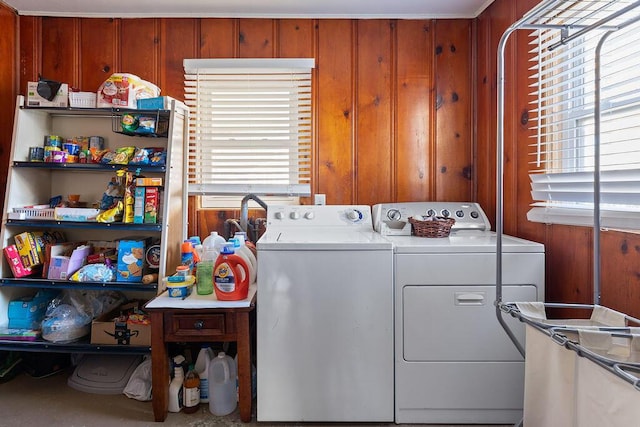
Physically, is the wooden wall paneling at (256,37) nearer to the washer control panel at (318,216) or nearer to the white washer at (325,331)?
the washer control panel at (318,216)

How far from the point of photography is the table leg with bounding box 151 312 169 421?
5.32 feet

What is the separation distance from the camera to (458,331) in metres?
1.58

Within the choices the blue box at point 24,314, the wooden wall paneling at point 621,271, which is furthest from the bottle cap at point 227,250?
the wooden wall paneling at point 621,271

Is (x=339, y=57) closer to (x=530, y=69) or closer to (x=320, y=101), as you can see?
(x=320, y=101)

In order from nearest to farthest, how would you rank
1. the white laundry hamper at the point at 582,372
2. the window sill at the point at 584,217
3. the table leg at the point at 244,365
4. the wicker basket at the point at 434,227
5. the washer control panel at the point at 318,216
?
1. the white laundry hamper at the point at 582,372
2. the window sill at the point at 584,217
3. the table leg at the point at 244,365
4. the wicker basket at the point at 434,227
5. the washer control panel at the point at 318,216

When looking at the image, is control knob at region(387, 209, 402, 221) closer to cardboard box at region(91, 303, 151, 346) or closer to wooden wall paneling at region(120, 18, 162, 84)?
cardboard box at region(91, 303, 151, 346)

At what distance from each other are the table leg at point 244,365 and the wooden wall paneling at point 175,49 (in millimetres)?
1562

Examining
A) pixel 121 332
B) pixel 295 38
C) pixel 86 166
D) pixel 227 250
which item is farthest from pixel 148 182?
pixel 295 38

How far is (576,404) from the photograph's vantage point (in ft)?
3.20

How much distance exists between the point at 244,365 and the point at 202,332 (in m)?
0.25

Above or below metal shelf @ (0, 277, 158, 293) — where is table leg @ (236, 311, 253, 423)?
below

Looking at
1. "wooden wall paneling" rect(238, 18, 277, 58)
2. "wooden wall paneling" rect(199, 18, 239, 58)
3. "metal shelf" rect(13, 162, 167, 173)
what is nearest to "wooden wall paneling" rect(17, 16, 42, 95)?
"metal shelf" rect(13, 162, 167, 173)

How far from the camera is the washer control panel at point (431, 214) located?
2014mm

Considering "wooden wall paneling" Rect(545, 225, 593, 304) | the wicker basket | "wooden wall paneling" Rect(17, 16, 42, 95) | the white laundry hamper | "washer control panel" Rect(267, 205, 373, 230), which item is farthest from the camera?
"wooden wall paneling" Rect(17, 16, 42, 95)
